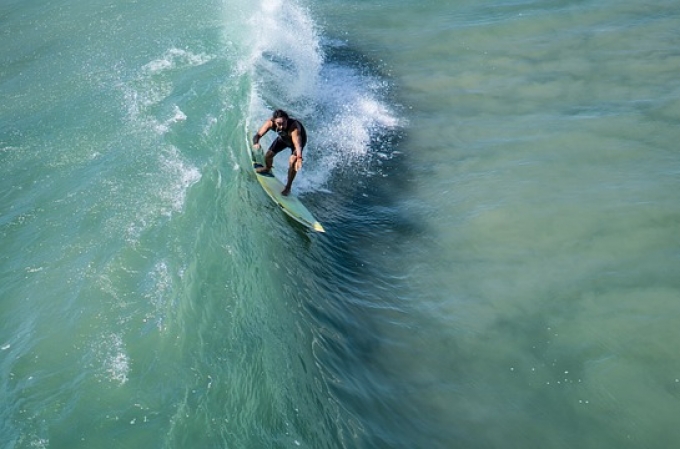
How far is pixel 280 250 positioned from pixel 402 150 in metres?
4.23

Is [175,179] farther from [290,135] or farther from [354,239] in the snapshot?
[354,239]

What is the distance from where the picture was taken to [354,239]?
33.0 ft

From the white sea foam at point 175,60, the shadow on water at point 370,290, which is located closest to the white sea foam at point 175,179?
the shadow on water at point 370,290

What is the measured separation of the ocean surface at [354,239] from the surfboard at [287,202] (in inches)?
6.2

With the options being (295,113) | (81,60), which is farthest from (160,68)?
(295,113)

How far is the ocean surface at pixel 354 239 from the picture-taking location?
23.1 feet

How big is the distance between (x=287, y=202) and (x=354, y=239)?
52.1 inches

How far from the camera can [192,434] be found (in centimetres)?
652

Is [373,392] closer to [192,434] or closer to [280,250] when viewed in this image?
[192,434]

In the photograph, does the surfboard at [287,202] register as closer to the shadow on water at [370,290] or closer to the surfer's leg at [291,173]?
the surfer's leg at [291,173]

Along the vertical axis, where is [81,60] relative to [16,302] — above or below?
above

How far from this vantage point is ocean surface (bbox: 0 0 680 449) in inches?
277

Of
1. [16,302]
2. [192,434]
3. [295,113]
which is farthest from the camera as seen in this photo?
[295,113]

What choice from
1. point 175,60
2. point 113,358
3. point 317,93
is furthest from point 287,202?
point 175,60
